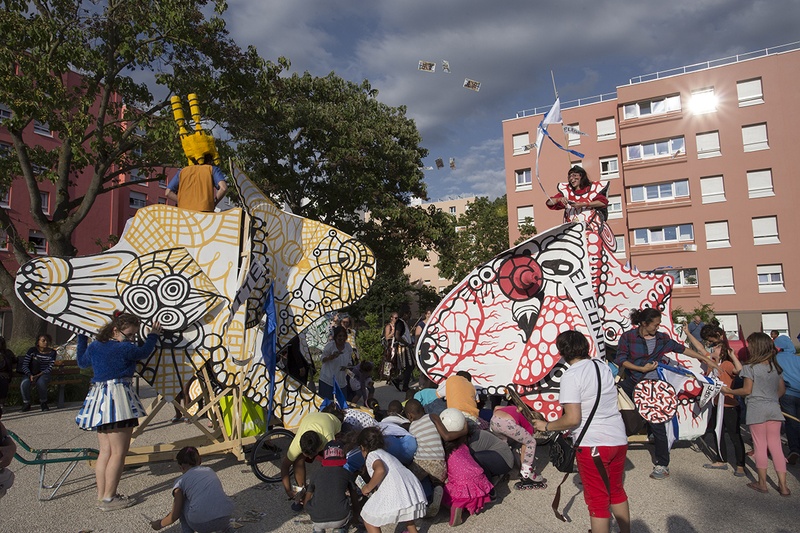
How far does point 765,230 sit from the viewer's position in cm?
2556

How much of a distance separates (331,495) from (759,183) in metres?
28.8

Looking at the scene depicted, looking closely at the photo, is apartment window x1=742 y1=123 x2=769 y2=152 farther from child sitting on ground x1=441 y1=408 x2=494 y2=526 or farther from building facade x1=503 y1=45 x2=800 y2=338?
child sitting on ground x1=441 y1=408 x2=494 y2=526

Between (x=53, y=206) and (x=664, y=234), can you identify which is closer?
(x=53, y=206)

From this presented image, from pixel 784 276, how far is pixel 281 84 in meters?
23.9

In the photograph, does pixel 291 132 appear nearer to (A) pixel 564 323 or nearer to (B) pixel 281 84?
(B) pixel 281 84

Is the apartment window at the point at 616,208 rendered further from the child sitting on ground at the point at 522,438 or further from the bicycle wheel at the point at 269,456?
the bicycle wheel at the point at 269,456

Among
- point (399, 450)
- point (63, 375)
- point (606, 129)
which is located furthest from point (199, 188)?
point (606, 129)

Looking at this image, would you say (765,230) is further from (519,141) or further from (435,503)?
(435,503)

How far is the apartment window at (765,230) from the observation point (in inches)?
998

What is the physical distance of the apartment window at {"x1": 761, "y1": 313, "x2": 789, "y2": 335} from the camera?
24616 millimetres

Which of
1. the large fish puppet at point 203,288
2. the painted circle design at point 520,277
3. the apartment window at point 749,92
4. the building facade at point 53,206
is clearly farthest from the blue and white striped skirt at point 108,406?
the apartment window at point 749,92

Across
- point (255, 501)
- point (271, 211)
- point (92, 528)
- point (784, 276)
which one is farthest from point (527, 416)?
point (784, 276)

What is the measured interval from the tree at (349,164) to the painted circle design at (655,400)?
13.4 meters

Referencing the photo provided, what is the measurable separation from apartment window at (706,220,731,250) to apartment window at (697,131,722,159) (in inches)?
138
